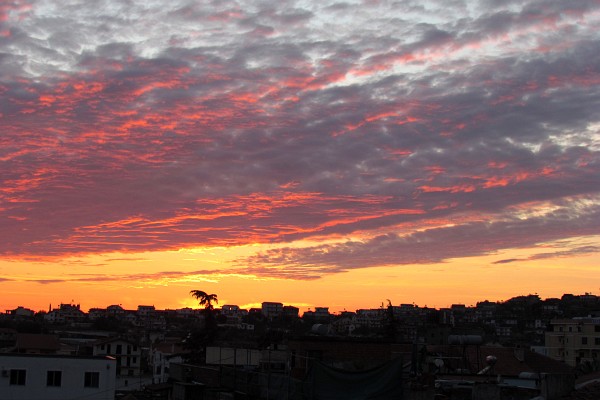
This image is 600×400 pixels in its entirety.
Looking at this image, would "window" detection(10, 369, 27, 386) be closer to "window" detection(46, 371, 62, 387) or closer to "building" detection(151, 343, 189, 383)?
"window" detection(46, 371, 62, 387)

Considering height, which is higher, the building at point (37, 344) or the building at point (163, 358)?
the building at point (37, 344)

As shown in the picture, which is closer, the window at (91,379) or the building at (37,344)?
the window at (91,379)

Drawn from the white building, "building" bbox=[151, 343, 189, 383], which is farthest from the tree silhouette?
the white building

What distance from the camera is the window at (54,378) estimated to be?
151 feet

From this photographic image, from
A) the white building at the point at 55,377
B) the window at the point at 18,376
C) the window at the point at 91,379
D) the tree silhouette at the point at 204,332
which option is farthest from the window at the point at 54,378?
the tree silhouette at the point at 204,332

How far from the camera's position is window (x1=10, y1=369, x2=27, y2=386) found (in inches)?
1764

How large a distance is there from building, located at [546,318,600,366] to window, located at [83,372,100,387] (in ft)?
252

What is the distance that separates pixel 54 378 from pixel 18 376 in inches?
84.3

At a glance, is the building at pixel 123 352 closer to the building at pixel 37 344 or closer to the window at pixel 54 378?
the building at pixel 37 344

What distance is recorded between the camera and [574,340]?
108m

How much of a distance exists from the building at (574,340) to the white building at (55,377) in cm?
7651

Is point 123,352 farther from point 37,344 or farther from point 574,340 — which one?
point 574,340

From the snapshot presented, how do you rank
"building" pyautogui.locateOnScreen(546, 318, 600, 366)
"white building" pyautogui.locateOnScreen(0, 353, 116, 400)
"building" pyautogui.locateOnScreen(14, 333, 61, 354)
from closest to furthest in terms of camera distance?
"white building" pyautogui.locateOnScreen(0, 353, 116, 400) < "building" pyautogui.locateOnScreen(14, 333, 61, 354) < "building" pyautogui.locateOnScreen(546, 318, 600, 366)

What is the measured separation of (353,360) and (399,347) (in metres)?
3.29
